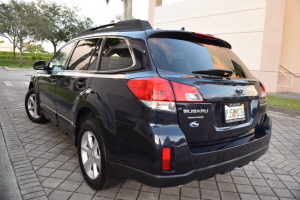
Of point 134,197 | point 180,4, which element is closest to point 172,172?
point 134,197

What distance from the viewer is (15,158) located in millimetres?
3482

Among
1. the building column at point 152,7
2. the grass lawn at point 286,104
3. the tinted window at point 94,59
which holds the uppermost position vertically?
the building column at point 152,7

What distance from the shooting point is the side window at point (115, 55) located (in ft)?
8.14

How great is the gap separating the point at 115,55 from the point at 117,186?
1.45 meters

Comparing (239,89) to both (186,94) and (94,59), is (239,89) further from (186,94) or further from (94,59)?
(94,59)

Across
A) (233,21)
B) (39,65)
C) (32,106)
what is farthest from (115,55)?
(233,21)

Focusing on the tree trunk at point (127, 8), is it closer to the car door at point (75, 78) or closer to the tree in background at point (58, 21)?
the car door at point (75, 78)

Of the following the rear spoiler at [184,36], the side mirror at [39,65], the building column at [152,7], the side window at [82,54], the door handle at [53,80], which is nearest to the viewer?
the rear spoiler at [184,36]

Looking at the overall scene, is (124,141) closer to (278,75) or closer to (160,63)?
(160,63)

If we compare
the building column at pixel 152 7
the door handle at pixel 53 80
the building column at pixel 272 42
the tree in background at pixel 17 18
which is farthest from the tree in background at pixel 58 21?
the door handle at pixel 53 80

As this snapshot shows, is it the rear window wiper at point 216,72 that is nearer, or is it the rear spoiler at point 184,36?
the rear window wiper at point 216,72

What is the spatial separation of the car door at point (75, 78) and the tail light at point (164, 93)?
93 cm

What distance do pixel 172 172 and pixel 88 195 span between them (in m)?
1.12

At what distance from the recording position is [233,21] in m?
15.0
